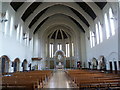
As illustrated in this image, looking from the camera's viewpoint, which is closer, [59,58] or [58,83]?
[58,83]

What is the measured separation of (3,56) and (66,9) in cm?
1647

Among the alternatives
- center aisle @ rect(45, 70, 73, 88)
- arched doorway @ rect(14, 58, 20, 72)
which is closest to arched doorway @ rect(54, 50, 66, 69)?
arched doorway @ rect(14, 58, 20, 72)

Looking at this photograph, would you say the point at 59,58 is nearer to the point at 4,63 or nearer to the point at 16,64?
the point at 16,64

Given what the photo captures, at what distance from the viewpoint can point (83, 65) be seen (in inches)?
1037

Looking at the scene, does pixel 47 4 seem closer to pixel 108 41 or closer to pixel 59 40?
pixel 108 41

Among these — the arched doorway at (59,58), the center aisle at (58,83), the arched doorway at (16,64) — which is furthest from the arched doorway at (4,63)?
the arched doorway at (59,58)

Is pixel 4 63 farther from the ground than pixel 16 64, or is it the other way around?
pixel 4 63

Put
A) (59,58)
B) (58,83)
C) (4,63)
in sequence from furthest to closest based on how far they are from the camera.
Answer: (59,58)
(4,63)
(58,83)

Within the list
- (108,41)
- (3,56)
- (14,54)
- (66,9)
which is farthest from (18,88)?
(66,9)

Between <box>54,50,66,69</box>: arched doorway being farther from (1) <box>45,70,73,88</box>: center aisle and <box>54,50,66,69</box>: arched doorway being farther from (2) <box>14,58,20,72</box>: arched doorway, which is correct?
(1) <box>45,70,73,88</box>: center aisle

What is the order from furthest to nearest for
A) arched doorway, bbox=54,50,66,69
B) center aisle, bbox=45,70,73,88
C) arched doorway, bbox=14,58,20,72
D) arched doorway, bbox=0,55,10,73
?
arched doorway, bbox=54,50,66,69, arched doorway, bbox=14,58,20,72, arched doorway, bbox=0,55,10,73, center aisle, bbox=45,70,73,88

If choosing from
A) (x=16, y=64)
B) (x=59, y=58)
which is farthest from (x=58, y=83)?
(x=59, y=58)

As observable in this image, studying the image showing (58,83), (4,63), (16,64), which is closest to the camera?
(58,83)

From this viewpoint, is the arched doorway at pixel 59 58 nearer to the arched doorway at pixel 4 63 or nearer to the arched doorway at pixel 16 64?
the arched doorway at pixel 16 64
